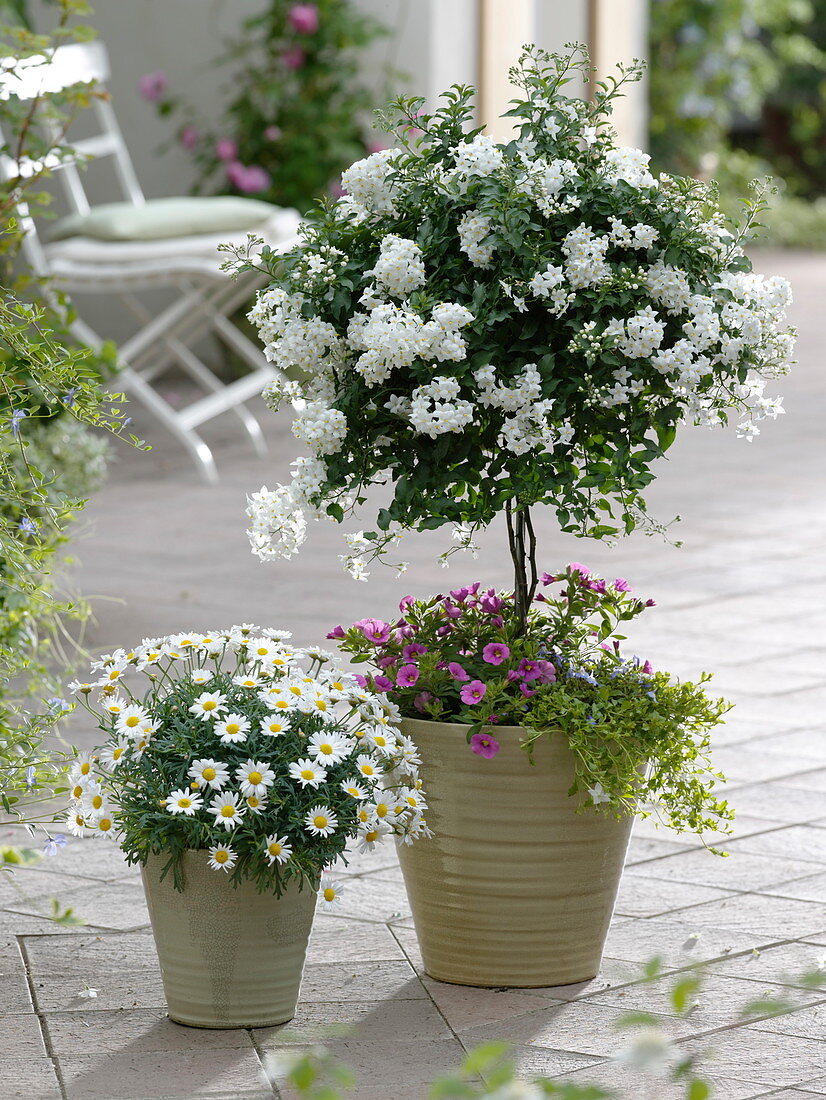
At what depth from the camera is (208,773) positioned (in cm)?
198

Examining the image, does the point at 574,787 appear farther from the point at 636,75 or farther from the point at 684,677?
the point at 684,677

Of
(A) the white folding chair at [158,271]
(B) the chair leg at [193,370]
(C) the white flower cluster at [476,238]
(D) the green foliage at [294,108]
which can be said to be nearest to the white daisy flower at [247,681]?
(C) the white flower cluster at [476,238]

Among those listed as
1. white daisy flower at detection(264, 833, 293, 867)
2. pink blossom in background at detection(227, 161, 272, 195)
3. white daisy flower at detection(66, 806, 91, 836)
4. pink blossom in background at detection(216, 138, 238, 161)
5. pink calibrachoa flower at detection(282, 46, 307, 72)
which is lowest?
pink blossom in background at detection(227, 161, 272, 195)

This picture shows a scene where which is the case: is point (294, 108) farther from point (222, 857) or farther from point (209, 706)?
point (222, 857)

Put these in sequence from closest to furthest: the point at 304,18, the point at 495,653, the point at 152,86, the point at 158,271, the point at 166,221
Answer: the point at 495,653 → the point at 158,271 → the point at 166,221 → the point at 304,18 → the point at 152,86

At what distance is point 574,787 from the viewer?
211cm

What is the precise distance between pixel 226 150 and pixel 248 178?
214mm

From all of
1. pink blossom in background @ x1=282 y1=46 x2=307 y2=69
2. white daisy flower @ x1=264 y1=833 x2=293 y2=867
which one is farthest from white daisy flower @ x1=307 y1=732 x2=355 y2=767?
pink blossom in background @ x1=282 y1=46 x2=307 y2=69

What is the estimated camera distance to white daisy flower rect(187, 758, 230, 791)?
1.98 metres

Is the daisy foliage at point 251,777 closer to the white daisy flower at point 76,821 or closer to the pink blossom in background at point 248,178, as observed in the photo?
the white daisy flower at point 76,821

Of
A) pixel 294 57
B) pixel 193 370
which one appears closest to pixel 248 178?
pixel 294 57

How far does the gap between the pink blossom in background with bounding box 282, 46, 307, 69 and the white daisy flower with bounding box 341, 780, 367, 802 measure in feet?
21.2

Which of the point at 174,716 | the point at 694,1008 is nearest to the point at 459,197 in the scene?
the point at 174,716

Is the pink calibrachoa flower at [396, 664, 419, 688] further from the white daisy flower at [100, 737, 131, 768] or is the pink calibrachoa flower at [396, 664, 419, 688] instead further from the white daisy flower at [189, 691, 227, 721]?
the white daisy flower at [100, 737, 131, 768]
